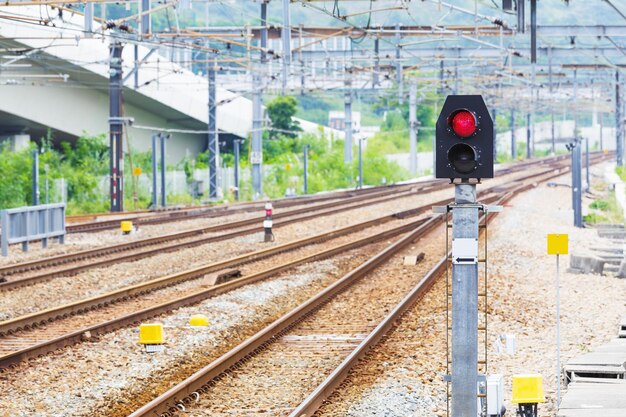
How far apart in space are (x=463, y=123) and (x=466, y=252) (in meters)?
0.85

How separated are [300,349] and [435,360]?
189cm

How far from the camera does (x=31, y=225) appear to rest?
25.5 m

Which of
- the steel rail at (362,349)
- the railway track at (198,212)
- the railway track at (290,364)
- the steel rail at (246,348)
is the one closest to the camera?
the steel rail at (362,349)

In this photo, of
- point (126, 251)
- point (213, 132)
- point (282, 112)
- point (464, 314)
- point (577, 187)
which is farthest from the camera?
point (282, 112)

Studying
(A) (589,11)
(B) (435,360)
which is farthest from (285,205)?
(A) (589,11)

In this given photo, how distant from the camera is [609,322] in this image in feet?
50.9

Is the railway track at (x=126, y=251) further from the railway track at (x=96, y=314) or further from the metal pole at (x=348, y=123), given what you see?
the metal pole at (x=348, y=123)

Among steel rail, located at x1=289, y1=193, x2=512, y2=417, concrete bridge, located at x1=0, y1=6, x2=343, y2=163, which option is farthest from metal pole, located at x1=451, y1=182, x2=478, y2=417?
concrete bridge, located at x1=0, y1=6, x2=343, y2=163

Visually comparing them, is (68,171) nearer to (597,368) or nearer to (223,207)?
(223,207)

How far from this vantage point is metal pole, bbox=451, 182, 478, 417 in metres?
7.61

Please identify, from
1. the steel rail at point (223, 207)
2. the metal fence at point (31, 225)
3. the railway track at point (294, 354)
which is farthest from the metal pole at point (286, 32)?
the railway track at point (294, 354)

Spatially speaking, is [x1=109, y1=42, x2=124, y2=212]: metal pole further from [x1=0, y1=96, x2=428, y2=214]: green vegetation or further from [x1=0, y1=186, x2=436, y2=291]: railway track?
[x1=0, y1=186, x2=436, y2=291]: railway track

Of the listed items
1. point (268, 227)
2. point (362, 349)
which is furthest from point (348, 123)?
point (362, 349)

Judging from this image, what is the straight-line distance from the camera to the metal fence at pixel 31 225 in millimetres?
24297
